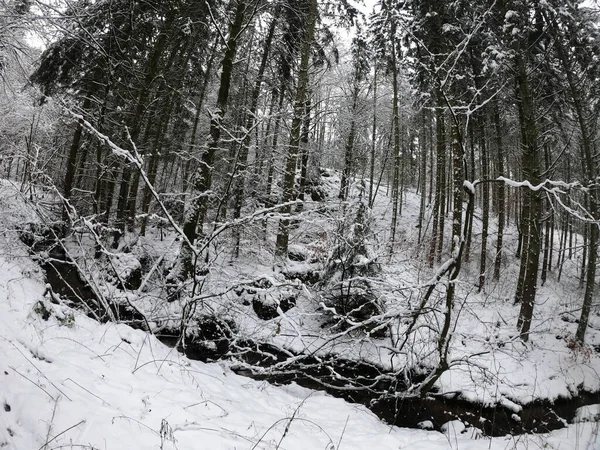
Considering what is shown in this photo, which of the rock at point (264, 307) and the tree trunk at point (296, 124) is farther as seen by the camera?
the tree trunk at point (296, 124)

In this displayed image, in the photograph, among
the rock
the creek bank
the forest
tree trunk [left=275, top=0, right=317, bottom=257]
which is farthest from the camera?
tree trunk [left=275, top=0, right=317, bottom=257]

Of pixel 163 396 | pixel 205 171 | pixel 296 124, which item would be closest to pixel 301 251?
pixel 296 124

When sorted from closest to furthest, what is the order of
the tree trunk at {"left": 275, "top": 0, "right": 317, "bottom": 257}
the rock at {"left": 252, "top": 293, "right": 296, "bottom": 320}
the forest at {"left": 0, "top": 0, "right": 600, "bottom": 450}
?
the forest at {"left": 0, "top": 0, "right": 600, "bottom": 450} < the rock at {"left": 252, "top": 293, "right": 296, "bottom": 320} < the tree trunk at {"left": 275, "top": 0, "right": 317, "bottom": 257}

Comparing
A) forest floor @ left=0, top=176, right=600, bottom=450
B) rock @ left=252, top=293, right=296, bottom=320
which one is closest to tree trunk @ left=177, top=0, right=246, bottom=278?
forest floor @ left=0, top=176, right=600, bottom=450

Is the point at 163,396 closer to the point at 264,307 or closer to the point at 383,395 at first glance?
the point at 383,395

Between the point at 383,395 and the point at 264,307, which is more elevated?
the point at 264,307

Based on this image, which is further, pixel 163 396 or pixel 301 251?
pixel 301 251

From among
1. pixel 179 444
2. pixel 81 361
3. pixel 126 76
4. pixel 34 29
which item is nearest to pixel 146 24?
pixel 126 76

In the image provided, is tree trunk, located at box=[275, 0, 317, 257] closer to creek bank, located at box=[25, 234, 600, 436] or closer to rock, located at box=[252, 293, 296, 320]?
rock, located at box=[252, 293, 296, 320]

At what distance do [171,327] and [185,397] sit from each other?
356cm

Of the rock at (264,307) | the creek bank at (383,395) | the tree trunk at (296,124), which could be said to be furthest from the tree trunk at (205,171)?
the tree trunk at (296,124)

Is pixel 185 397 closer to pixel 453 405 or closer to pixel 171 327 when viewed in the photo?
pixel 171 327

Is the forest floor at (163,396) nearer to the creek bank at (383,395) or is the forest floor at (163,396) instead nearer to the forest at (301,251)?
the forest at (301,251)

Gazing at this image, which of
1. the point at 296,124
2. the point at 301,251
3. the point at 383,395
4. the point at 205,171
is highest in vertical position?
the point at 296,124
